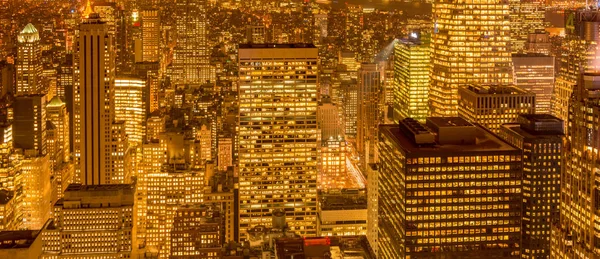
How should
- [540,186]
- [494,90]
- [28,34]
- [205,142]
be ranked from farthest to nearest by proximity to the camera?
[28,34] < [205,142] < [494,90] < [540,186]

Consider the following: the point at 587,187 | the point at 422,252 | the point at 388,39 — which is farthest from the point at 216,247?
the point at 388,39

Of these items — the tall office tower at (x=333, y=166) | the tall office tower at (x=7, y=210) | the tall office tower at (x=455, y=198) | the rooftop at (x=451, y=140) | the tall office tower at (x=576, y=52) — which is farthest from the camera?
the tall office tower at (x=333, y=166)

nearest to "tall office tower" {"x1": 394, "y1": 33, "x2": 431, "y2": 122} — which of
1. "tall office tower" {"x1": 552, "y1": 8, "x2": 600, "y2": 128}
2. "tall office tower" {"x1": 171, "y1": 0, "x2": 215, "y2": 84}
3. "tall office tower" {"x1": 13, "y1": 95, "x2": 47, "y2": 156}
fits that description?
"tall office tower" {"x1": 552, "y1": 8, "x2": 600, "y2": 128}

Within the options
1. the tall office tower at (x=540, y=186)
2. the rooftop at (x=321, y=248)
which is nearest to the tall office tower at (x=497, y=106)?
the rooftop at (x=321, y=248)

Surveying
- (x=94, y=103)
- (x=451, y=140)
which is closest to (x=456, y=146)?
(x=451, y=140)

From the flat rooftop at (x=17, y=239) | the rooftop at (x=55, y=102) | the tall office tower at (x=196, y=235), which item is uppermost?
the rooftop at (x=55, y=102)

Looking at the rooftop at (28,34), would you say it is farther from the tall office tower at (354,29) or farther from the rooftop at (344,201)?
the rooftop at (344,201)

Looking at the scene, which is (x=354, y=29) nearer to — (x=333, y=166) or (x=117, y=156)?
(x=333, y=166)

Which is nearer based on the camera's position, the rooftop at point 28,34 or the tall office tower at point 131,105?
the tall office tower at point 131,105
